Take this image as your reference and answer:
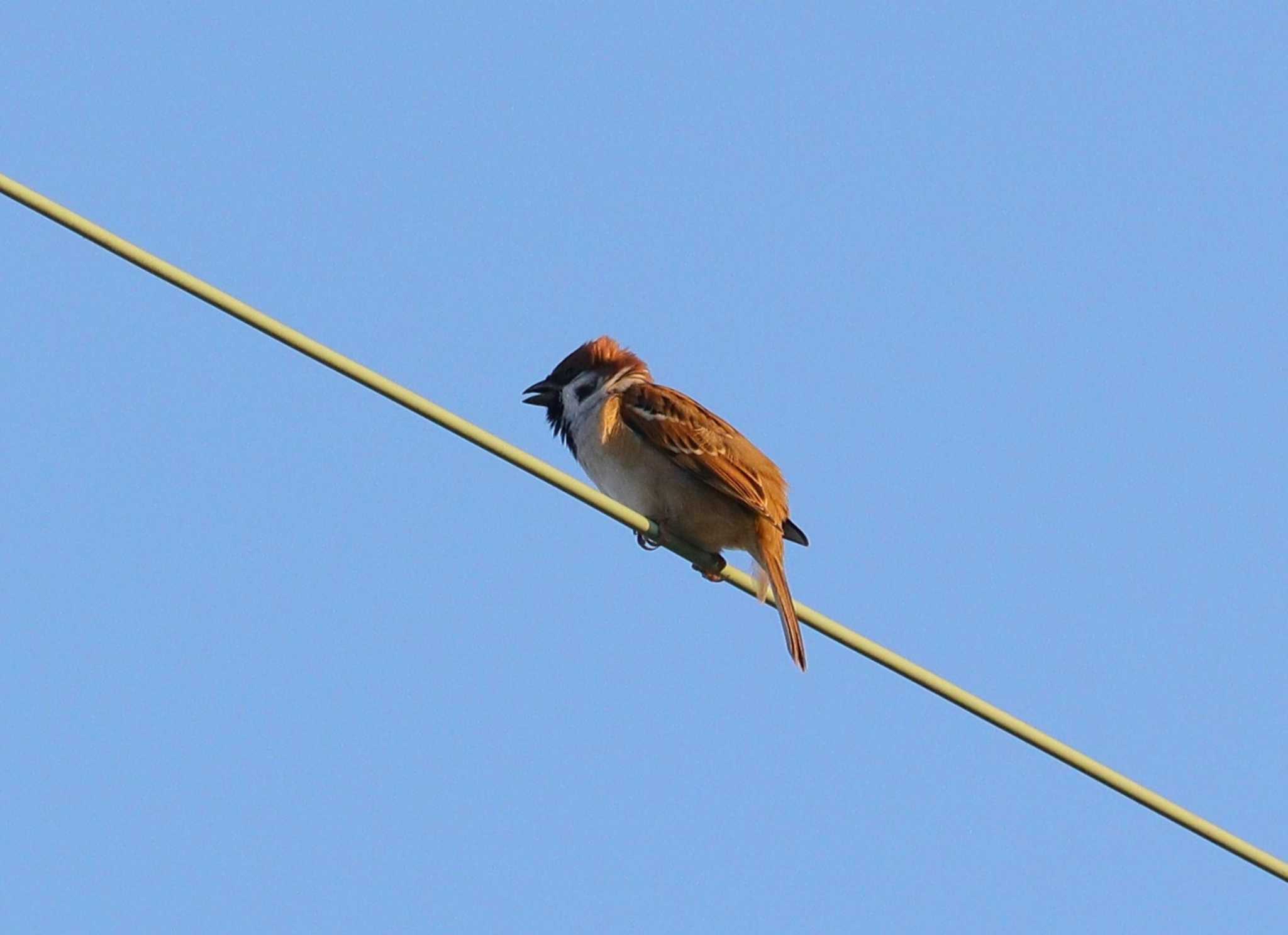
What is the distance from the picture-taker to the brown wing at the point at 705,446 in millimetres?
7844

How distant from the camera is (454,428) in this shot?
507 centimetres

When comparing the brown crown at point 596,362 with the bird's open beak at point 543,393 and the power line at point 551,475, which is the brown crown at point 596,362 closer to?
the bird's open beak at point 543,393

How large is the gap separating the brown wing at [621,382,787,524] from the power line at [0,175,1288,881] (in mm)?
1936

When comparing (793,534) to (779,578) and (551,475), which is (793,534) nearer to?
(779,578)

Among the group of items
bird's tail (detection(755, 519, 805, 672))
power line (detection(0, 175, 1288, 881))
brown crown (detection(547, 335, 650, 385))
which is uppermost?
brown crown (detection(547, 335, 650, 385))

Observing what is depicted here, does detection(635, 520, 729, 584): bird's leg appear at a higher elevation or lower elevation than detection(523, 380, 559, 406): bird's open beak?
lower

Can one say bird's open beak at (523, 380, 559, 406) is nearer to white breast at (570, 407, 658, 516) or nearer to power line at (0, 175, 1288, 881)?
white breast at (570, 407, 658, 516)

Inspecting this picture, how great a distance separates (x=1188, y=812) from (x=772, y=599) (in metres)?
2.41

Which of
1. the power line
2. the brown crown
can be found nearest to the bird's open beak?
the brown crown

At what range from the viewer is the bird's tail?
7164 millimetres

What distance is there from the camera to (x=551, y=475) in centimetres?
530

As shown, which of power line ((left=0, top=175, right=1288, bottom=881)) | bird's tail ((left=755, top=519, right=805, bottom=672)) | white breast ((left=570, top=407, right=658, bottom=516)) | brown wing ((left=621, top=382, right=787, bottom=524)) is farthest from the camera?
white breast ((left=570, top=407, right=658, bottom=516))

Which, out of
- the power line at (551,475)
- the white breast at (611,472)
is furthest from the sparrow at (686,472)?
the power line at (551,475)

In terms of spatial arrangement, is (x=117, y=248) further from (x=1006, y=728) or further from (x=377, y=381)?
(x=1006, y=728)
